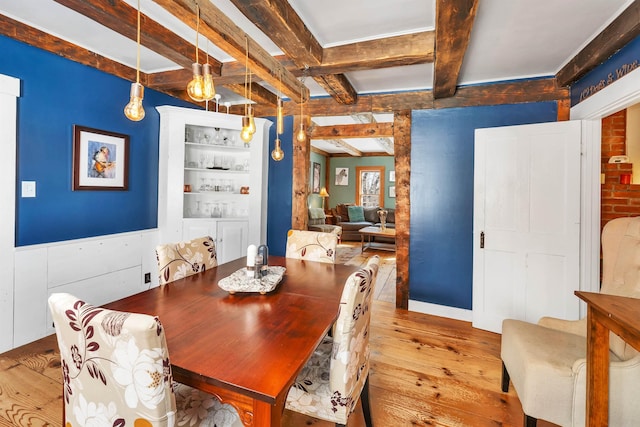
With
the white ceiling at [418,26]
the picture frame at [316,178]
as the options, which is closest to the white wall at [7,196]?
the white ceiling at [418,26]

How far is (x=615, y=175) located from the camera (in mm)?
3432

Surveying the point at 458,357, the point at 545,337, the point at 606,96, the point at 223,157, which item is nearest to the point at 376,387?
the point at 458,357

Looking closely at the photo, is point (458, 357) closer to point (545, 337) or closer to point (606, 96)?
point (545, 337)

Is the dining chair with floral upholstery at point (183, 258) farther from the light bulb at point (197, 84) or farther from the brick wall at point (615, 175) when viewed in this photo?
the brick wall at point (615, 175)

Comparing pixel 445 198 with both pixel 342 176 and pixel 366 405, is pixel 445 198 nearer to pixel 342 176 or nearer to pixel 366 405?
pixel 366 405

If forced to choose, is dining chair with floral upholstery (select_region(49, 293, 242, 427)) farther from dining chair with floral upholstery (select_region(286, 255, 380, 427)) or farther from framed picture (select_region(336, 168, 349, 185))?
framed picture (select_region(336, 168, 349, 185))

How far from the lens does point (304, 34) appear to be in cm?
219

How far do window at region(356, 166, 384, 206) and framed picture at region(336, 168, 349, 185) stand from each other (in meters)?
0.36

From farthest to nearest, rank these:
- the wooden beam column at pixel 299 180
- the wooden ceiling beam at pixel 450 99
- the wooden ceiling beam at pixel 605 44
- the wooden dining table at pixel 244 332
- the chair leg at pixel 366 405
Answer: the wooden beam column at pixel 299 180 < the wooden ceiling beam at pixel 450 99 < the wooden ceiling beam at pixel 605 44 < the chair leg at pixel 366 405 < the wooden dining table at pixel 244 332

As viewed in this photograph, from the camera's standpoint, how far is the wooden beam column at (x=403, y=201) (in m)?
3.47

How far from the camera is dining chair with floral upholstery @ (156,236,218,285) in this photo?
6.28ft

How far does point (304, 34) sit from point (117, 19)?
121cm

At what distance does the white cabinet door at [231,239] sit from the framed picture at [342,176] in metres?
6.46

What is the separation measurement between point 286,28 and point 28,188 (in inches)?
92.4
